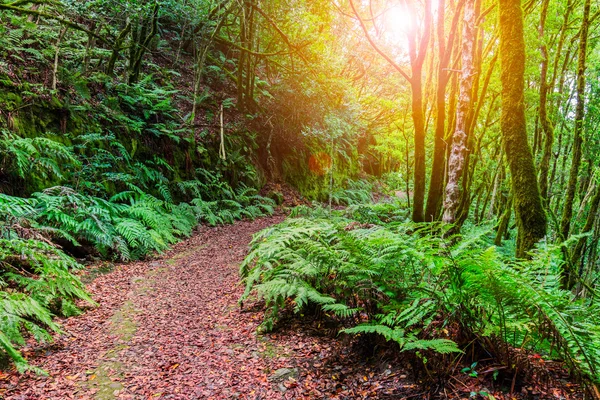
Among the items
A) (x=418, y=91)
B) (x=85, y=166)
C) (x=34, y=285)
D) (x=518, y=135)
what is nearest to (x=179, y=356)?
(x=34, y=285)

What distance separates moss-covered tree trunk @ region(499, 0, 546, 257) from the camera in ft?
11.2

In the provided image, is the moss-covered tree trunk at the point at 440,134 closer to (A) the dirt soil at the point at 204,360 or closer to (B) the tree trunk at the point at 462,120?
(B) the tree trunk at the point at 462,120

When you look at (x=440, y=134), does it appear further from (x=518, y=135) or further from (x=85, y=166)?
(x=85, y=166)

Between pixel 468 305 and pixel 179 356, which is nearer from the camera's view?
pixel 468 305

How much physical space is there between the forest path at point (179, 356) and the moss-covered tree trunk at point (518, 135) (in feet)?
7.33

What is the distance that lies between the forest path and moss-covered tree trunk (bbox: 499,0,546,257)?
88.0 inches

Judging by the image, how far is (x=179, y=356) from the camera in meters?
3.59

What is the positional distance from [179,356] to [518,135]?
4.53 m

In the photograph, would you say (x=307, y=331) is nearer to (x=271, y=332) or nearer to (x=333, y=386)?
(x=271, y=332)

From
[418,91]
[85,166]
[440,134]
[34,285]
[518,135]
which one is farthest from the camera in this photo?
[85,166]

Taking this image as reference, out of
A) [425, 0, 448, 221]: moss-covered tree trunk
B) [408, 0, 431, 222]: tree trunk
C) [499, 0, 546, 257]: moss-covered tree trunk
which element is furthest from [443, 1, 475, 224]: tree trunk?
[499, 0, 546, 257]: moss-covered tree trunk

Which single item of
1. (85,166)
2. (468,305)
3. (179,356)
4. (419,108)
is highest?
(419,108)

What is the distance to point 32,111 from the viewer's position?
23.8ft

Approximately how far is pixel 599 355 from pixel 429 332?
1045 mm
